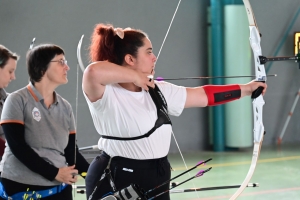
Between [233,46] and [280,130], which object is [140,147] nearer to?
[233,46]

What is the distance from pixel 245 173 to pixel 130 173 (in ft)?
9.49

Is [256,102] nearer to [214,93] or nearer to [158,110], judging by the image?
[214,93]

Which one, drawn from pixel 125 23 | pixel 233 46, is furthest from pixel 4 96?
pixel 233 46

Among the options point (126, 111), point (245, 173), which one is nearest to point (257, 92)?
point (126, 111)

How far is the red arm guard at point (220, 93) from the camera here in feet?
6.18

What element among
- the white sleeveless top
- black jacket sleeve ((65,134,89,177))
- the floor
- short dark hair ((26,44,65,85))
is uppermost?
short dark hair ((26,44,65,85))

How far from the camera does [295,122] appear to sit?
618 centimetres

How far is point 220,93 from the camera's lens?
1.89m

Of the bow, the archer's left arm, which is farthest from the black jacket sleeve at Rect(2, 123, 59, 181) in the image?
the bow

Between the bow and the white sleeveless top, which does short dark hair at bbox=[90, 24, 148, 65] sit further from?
the bow

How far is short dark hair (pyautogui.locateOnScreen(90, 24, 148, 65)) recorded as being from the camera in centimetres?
173

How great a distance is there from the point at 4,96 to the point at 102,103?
2.00 ft

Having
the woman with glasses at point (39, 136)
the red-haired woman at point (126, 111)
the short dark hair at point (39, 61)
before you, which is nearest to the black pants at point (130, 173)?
the red-haired woman at point (126, 111)

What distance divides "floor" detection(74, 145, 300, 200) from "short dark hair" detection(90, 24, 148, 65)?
2.09 meters
